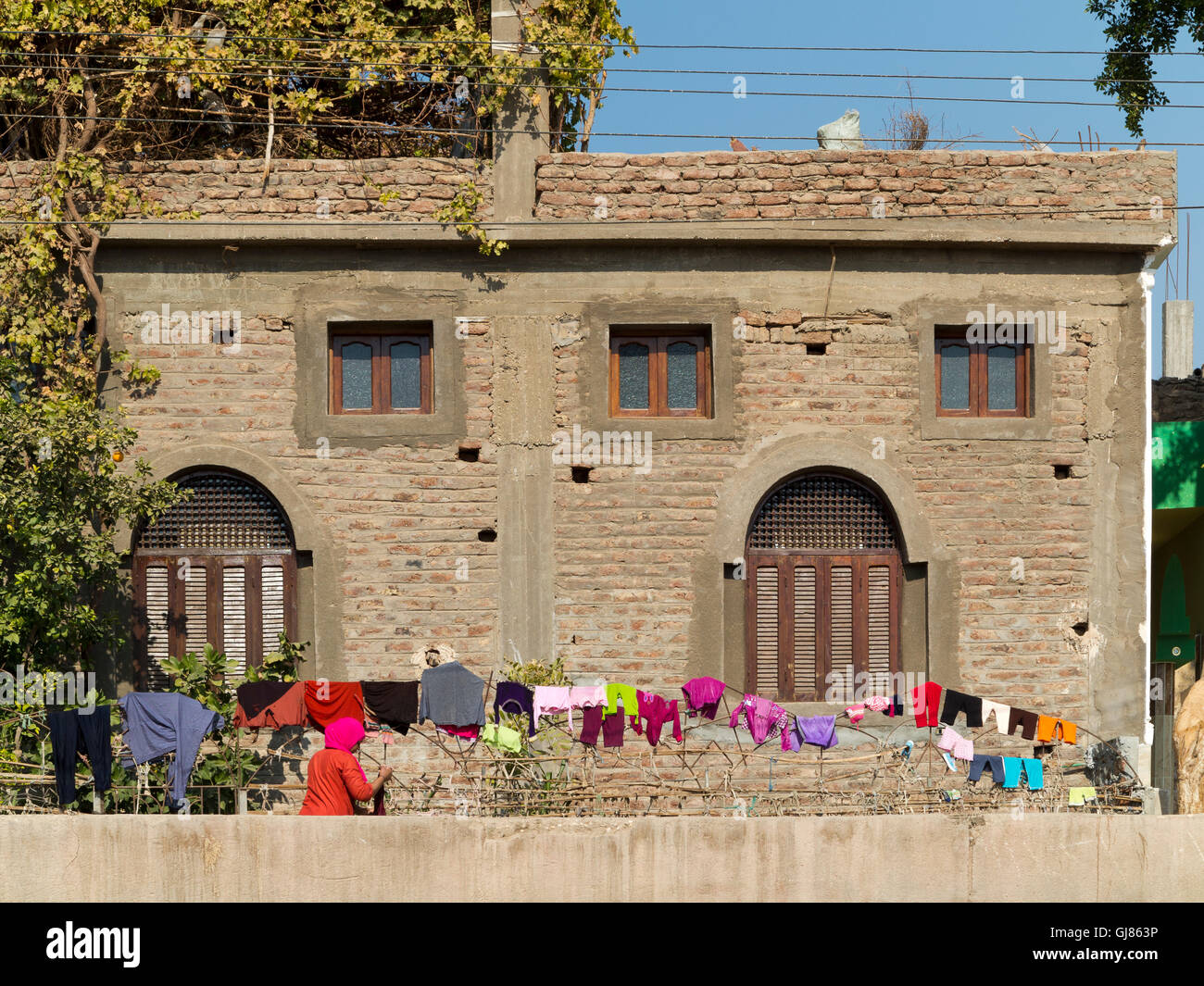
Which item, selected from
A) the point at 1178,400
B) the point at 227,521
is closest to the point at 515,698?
the point at 227,521

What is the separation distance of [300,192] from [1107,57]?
33.8ft

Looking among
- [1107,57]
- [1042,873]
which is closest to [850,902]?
[1042,873]

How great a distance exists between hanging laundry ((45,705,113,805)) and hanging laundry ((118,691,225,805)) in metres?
0.35

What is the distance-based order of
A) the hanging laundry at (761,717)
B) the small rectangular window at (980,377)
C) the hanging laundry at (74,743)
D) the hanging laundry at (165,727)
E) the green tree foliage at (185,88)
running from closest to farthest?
the hanging laundry at (74,743) → the hanging laundry at (165,727) → the hanging laundry at (761,717) → the green tree foliage at (185,88) → the small rectangular window at (980,377)

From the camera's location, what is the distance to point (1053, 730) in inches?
457

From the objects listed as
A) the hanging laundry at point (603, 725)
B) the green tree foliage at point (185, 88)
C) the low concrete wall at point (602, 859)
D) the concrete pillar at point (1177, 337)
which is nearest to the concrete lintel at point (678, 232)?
the green tree foliage at point (185, 88)

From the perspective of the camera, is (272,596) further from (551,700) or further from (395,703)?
(551,700)

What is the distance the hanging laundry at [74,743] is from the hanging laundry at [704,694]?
4.93m

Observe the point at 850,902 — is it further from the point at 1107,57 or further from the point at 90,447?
the point at 1107,57

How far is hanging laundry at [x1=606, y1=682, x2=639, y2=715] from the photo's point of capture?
37.0 ft

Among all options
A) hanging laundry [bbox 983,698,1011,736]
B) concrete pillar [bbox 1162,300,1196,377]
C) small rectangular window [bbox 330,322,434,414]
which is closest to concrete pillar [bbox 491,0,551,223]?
small rectangular window [bbox 330,322,434,414]

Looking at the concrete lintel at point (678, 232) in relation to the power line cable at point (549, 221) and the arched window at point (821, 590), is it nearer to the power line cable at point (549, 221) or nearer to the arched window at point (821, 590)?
the power line cable at point (549, 221)

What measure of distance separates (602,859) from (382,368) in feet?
18.7

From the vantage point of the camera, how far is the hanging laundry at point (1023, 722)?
38.0ft
